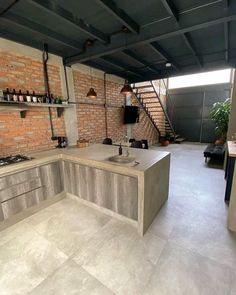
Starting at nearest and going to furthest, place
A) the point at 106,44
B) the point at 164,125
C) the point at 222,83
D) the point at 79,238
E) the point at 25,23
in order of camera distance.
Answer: the point at 79,238
the point at 25,23
the point at 106,44
the point at 222,83
the point at 164,125

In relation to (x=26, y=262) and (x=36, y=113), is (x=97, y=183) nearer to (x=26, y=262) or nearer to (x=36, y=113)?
(x=26, y=262)

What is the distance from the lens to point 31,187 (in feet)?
7.93

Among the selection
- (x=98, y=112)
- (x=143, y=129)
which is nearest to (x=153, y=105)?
(x=143, y=129)

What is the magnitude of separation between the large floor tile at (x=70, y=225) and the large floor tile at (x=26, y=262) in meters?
0.11

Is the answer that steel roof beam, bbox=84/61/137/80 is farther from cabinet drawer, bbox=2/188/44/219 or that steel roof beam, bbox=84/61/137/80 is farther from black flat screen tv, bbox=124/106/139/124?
cabinet drawer, bbox=2/188/44/219

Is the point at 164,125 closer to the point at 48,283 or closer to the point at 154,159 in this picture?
the point at 154,159

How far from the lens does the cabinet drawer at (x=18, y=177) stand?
212 centimetres

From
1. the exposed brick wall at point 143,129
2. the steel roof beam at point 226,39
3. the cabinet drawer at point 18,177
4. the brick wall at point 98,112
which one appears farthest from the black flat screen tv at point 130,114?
the cabinet drawer at point 18,177

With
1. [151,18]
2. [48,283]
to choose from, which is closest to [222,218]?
[48,283]

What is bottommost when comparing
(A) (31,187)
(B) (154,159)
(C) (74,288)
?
(C) (74,288)

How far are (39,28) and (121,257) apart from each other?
10.9ft

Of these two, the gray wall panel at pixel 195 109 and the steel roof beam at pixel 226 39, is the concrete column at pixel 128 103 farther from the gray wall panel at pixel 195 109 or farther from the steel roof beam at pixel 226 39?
the gray wall panel at pixel 195 109

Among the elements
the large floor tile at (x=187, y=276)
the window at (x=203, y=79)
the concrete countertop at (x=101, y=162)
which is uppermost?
the window at (x=203, y=79)

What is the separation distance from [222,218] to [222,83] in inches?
283
